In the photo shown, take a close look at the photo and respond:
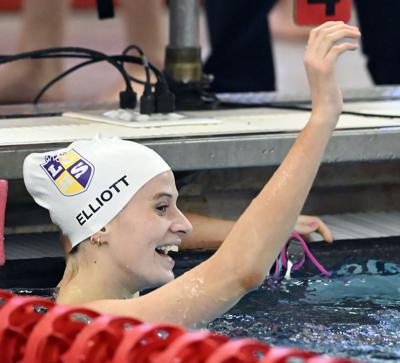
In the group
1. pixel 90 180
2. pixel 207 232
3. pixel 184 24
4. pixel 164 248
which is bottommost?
pixel 207 232

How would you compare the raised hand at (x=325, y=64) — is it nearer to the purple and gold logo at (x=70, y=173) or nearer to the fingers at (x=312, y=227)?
the purple and gold logo at (x=70, y=173)

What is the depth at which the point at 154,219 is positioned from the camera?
212 cm

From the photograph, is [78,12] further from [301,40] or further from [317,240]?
[317,240]

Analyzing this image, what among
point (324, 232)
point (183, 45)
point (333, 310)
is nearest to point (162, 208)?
point (333, 310)

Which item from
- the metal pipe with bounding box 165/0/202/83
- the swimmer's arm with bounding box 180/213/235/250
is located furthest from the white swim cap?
the metal pipe with bounding box 165/0/202/83

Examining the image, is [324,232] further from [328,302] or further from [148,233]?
[148,233]

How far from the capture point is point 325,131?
6.53 feet

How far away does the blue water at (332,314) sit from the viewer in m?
2.23

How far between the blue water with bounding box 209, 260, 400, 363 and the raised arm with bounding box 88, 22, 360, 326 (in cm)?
29

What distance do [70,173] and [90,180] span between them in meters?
0.04

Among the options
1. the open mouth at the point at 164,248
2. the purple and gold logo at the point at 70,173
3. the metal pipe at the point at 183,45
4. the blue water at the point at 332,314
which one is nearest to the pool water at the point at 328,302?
the blue water at the point at 332,314

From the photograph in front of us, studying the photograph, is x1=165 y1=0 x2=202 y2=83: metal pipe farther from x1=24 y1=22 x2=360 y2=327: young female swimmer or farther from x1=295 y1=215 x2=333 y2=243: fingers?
x1=24 y1=22 x2=360 y2=327: young female swimmer

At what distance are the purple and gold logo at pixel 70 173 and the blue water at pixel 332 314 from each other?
397 millimetres

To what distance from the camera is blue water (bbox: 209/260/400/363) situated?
2.23 meters
